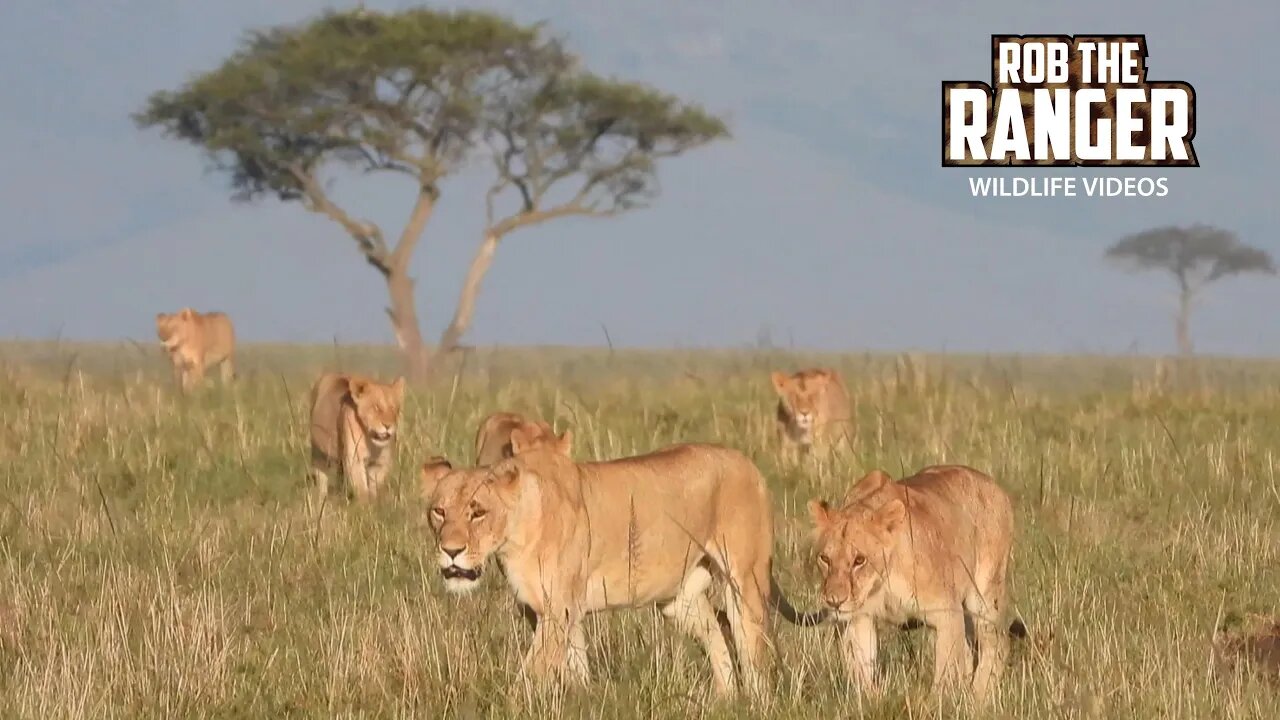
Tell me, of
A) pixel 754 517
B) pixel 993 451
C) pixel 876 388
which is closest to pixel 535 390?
pixel 876 388

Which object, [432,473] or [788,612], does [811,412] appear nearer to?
[788,612]

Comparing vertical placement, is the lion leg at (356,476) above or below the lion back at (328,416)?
below

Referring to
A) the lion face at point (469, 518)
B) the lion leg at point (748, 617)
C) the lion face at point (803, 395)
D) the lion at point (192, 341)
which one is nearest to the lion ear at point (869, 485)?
the lion leg at point (748, 617)

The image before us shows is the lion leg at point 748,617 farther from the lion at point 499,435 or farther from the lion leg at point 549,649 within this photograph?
the lion at point 499,435

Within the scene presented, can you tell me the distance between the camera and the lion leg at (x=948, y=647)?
18.4 feet

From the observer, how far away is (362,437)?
11.2m

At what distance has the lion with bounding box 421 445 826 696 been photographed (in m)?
5.59

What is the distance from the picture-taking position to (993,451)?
1232 cm

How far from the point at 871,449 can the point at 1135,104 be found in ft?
34.3

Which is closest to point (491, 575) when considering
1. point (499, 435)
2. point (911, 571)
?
point (499, 435)

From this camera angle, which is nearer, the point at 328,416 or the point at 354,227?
the point at 328,416

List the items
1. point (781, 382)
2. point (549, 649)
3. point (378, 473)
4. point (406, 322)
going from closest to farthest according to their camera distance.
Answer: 1. point (549, 649)
2. point (378, 473)
3. point (781, 382)
4. point (406, 322)

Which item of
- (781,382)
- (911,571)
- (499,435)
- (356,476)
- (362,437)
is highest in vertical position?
(781,382)

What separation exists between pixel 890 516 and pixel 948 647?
0.46m
